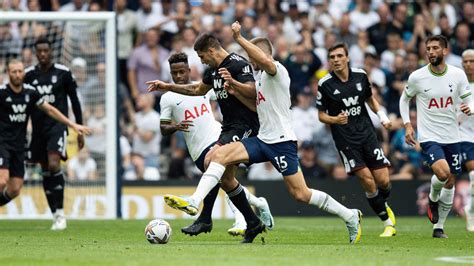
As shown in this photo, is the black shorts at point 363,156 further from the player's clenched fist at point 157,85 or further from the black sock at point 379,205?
the player's clenched fist at point 157,85

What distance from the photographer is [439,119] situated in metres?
14.7

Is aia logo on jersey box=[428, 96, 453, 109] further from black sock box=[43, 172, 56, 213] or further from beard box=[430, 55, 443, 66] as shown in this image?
black sock box=[43, 172, 56, 213]

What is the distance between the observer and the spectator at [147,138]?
22875mm

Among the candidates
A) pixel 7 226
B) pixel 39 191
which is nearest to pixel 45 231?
pixel 7 226

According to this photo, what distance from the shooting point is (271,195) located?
21.9 metres

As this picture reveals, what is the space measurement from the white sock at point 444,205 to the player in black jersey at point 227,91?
9.68 ft

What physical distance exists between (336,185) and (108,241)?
907 centimetres

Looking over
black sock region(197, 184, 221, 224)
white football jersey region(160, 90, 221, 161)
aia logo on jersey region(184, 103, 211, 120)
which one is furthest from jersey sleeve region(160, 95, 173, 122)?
black sock region(197, 184, 221, 224)

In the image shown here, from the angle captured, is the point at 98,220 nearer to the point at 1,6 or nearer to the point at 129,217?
the point at 129,217

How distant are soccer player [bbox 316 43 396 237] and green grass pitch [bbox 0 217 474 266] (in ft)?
2.25

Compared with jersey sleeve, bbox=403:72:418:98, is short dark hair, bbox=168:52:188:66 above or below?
above

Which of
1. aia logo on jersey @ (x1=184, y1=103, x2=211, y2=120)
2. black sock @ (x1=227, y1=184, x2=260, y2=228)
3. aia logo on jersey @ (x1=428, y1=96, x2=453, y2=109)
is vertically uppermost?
aia logo on jersey @ (x1=428, y1=96, x2=453, y2=109)

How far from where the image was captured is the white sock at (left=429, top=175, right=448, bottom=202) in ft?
47.5

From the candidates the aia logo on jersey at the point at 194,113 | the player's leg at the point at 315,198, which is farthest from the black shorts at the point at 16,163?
the player's leg at the point at 315,198
